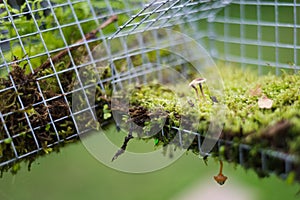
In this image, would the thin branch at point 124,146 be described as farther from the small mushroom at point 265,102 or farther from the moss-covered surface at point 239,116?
the small mushroom at point 265,102

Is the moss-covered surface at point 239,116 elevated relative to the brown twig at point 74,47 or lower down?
lower down

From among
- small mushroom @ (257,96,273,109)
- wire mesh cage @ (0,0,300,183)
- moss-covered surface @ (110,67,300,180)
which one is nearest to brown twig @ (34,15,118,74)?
wire mesh cage @ (0,0,300,183)

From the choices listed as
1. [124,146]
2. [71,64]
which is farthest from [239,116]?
[71,64]

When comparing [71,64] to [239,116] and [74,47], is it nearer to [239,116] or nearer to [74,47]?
[74,47]

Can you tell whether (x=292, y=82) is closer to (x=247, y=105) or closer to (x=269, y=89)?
(x=269, y=89)

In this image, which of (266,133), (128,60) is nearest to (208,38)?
(128,60)

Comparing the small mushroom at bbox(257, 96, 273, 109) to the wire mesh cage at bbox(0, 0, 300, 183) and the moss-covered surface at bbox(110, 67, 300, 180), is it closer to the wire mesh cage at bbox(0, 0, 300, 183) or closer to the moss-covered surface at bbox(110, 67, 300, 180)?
the moss-covered surface at bbox(110, 67, 300, 180)

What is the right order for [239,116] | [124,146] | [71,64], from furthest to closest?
[71,64], [124,146], [239,116]

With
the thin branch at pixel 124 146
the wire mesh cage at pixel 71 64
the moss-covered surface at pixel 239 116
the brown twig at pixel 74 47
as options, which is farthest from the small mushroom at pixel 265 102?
the brown twig at pixel 74 47
